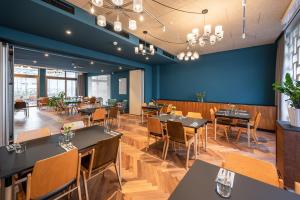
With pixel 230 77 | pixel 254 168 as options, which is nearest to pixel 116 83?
pixel 230 77

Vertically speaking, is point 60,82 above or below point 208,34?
above

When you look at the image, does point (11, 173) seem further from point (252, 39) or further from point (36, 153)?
point (252, 39)

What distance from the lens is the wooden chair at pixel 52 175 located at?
3.90 ft

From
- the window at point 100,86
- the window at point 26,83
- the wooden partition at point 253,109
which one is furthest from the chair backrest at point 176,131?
the window at point 26,83

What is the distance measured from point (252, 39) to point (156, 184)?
17.5 ft

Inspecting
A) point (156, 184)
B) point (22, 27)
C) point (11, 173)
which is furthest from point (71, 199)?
point (22, 27)

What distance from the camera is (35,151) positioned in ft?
5.06

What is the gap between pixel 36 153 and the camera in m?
1.49

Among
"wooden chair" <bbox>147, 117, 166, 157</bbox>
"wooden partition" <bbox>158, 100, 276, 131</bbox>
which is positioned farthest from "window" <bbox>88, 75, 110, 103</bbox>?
"wooden chair" <bbox>147, 117, 166, 157</bbox>

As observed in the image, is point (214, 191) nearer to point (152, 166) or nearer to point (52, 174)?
point (52, 174)

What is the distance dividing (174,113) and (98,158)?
2.71 m

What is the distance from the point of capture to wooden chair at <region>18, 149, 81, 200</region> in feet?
3.90

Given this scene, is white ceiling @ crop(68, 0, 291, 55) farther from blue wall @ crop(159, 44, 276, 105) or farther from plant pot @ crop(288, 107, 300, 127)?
plant pot @ crop(288, 107, 300, 127)

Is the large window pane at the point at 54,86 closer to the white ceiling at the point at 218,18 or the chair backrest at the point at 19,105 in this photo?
the chair backrest at the point at 19,105
